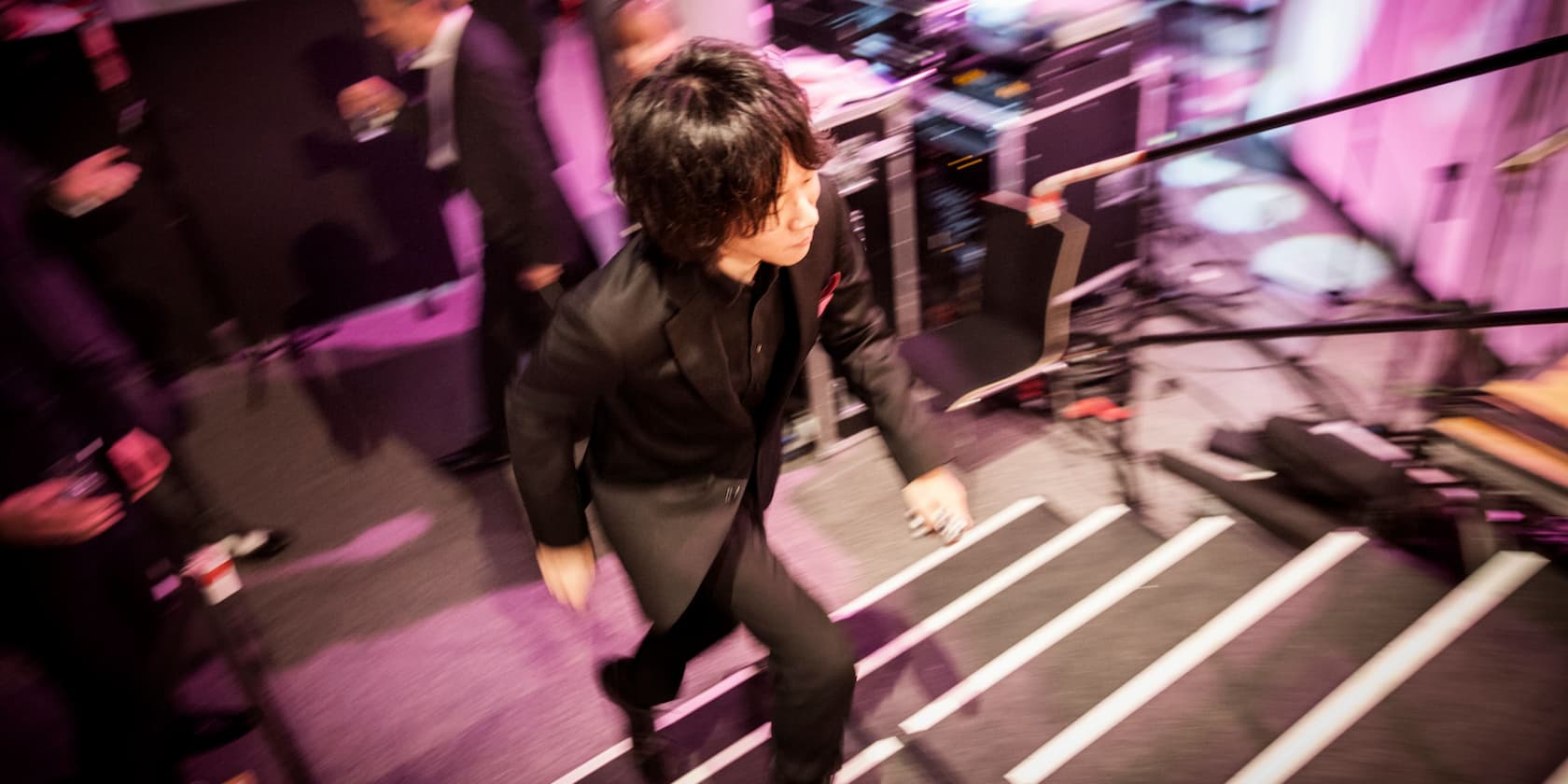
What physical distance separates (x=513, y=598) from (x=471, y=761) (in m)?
0.63

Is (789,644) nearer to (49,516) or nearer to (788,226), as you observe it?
(788,226)

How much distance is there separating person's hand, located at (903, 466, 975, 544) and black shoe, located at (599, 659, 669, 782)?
0.78m

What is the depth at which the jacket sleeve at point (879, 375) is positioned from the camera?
6.86ft

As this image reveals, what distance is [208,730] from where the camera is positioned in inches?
110

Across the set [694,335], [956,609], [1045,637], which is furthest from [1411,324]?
[694,335]

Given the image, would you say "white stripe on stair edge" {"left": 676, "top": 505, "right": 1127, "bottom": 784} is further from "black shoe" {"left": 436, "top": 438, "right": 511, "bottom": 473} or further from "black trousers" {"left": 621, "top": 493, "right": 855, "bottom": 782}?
"black shoe" {"left": 436, "top": 438, "right": 511, "bottom": 473}

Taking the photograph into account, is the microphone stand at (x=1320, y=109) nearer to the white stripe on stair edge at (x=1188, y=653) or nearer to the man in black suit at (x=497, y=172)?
the white stripe on stair edge at (x=1188, y=653)

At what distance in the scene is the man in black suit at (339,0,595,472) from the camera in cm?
300

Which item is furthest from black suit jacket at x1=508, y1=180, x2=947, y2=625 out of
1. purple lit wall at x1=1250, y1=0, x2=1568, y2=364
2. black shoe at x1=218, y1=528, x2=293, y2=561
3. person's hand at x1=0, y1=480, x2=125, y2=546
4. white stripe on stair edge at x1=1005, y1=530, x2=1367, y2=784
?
purple lit wall at x1=1250, y1=0, x2=1568, y2=364

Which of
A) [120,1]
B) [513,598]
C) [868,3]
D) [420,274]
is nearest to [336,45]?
[120,1]

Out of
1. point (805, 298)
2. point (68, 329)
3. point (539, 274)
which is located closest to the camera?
point (805, 298)

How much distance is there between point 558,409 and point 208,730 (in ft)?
6.08

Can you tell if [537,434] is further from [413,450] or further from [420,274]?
[420,274]

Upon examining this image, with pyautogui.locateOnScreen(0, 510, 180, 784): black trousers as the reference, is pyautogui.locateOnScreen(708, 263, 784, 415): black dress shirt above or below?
above
